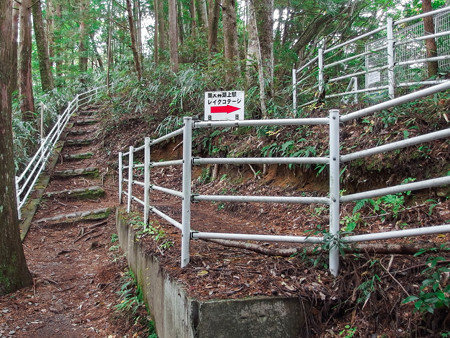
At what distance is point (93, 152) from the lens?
10.6 meters

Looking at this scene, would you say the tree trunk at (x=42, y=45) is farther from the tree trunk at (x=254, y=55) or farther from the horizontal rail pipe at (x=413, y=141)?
the horizontal rail pipe at (x=413, y=141)

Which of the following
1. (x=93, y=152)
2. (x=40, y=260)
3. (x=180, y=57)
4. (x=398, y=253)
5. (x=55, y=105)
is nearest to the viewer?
(x=398, y=253)

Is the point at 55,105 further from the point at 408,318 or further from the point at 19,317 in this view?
the point at 408,318

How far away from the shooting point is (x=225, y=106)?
2586mm

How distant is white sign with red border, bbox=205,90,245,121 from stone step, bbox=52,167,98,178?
304 inches

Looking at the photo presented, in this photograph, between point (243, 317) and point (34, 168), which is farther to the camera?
point (34, 168)

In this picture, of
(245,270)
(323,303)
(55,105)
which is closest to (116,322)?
(245,270)

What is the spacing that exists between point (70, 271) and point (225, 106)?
411 cm

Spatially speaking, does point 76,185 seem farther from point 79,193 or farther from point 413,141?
point 413,141

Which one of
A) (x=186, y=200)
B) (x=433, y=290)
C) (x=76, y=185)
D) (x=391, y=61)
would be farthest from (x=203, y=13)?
(x=433, y=290)

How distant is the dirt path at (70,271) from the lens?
3645mm

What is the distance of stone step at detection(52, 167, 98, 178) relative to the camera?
911cm

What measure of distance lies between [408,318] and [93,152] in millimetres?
10314

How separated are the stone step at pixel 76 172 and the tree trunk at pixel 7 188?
16.4 feet
